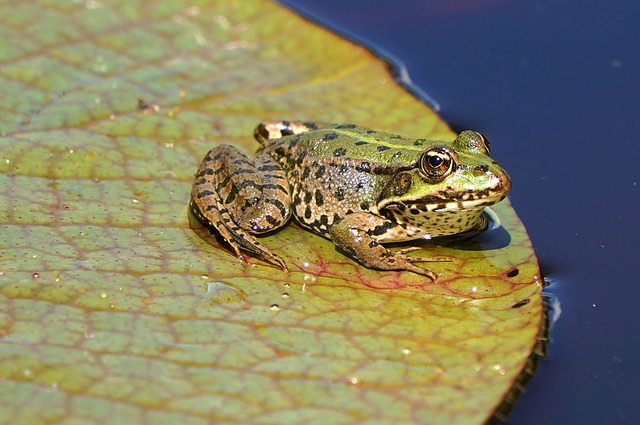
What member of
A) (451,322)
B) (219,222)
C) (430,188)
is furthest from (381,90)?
(451,322)

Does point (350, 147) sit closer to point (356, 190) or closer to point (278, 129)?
point (356, 190)

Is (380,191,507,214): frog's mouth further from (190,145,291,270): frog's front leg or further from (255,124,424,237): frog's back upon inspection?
(190,145,291,270): frog's front leg

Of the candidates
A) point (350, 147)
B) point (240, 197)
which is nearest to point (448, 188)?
point (350, 147)

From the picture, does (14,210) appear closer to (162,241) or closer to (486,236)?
(162,241)

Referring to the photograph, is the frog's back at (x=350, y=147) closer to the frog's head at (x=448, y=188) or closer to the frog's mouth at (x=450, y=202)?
the frog's head at (x=448, y=188)

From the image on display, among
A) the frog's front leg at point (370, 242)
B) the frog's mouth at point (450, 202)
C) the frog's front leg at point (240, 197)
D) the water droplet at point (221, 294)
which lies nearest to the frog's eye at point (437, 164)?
the frog's mouth at point (450, 202)
